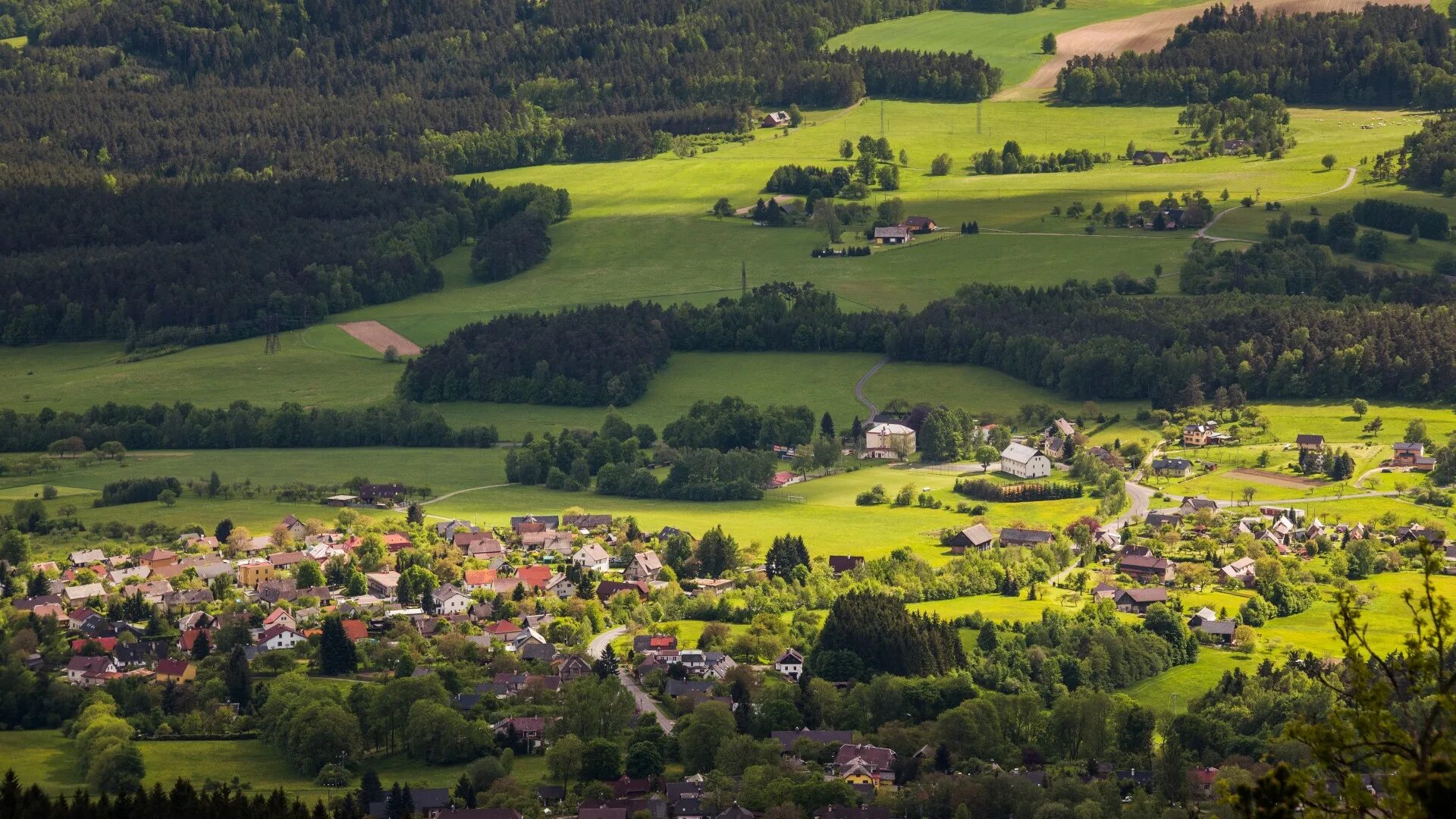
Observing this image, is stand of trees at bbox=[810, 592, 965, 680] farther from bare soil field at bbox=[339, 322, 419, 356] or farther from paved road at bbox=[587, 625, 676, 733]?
bare soil field at bbox=[339, 322, 419, 356]

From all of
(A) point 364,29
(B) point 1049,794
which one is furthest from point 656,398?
(A) point 364,29

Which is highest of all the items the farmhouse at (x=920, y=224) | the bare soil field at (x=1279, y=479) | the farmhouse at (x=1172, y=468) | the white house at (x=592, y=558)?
the farmhouse at (x=920, y=224)

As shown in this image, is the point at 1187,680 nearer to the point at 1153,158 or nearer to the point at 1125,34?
the point at 1153,158

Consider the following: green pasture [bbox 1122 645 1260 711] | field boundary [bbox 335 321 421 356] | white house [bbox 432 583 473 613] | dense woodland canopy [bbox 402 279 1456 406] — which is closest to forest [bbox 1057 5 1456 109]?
dense woodland canopy [bbox 402 279 1456 406]

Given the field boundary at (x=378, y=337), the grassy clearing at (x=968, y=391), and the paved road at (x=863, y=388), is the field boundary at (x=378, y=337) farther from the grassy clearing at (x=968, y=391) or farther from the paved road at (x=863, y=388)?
the grassy clearing at (x=968, y=391)

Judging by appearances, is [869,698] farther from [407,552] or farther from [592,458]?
[592,458]

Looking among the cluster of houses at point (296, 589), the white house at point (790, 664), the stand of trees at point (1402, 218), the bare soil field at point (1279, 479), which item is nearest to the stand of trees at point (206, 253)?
the cluster of houses at point (296, 589)
